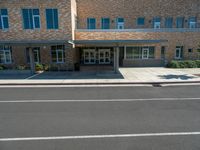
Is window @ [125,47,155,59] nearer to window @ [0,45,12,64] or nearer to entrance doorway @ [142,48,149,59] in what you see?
entrance doorway @ [142,48,149,59]

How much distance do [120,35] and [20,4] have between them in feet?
38.8

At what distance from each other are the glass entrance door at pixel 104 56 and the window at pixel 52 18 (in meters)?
9.16

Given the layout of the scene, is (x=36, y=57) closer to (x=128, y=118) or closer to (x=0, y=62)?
(x=0, y=62)

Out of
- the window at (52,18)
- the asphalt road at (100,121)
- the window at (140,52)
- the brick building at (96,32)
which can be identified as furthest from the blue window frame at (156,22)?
the asphalt road at (100,121)

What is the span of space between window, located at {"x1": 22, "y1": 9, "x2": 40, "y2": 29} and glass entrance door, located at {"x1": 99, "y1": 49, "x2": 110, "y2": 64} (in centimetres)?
1046

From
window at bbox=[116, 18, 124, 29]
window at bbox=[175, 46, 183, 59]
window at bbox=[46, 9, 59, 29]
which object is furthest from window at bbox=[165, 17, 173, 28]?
window at bbox=[46, 9, 59, 29]

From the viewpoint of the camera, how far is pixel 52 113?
6.20m

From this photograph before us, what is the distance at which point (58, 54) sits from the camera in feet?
61.0

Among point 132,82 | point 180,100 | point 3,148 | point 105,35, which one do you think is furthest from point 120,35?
point 3,148

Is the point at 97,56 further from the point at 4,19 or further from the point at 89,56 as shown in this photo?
the point at 4,19

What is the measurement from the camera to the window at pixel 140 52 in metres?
21.4

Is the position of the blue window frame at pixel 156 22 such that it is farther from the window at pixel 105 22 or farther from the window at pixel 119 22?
the window at pixel 105 22

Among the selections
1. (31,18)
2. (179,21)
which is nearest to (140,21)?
(179,21)

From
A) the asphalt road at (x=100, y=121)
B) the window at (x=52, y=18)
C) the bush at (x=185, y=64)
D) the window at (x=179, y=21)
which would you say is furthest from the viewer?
the window at (x=179, y=21)
